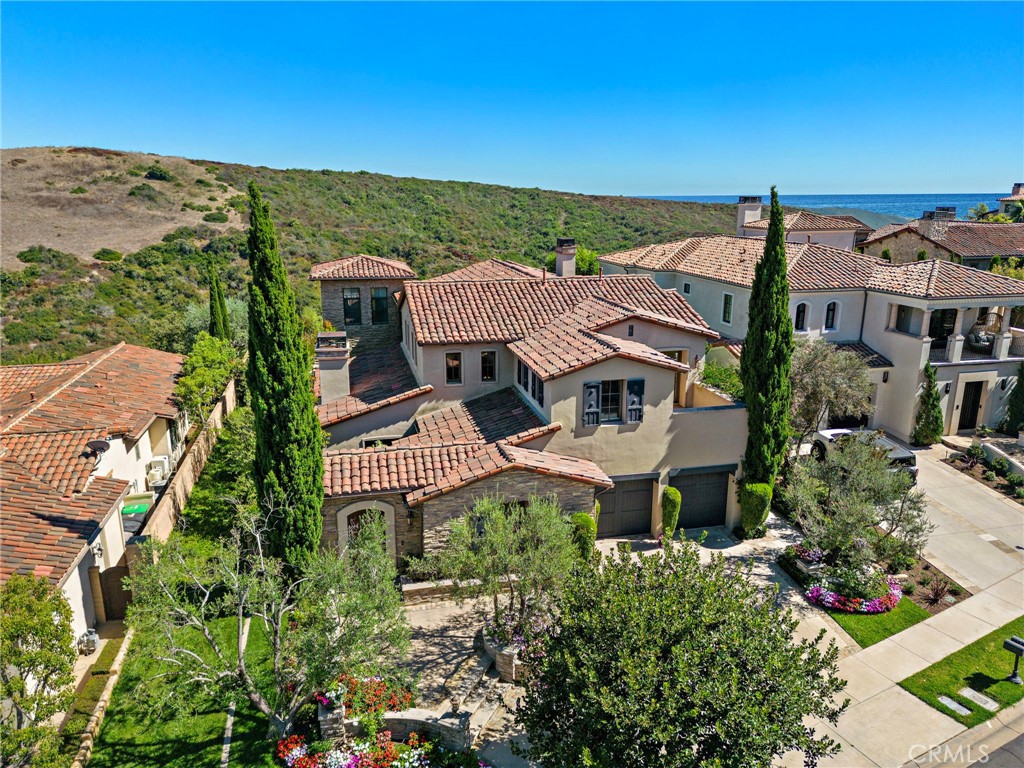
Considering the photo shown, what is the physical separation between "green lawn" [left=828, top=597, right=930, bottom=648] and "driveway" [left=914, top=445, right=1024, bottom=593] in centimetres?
255

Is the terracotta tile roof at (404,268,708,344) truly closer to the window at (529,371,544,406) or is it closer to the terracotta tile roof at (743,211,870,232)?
the window at (529,371,544,406)

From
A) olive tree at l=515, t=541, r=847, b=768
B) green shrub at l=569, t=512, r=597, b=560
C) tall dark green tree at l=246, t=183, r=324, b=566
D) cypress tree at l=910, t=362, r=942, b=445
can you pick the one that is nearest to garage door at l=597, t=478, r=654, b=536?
green shrub at l=569, t=512, r=597, b=560

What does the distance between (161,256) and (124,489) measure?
4834 cm

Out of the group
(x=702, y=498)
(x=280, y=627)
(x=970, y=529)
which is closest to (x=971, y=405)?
(x=970, y=529)

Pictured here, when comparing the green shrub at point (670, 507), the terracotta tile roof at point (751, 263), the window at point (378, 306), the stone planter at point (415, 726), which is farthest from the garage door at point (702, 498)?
the window at point (378, 306)

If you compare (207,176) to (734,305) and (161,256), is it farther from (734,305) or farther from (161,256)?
A: (734,305)

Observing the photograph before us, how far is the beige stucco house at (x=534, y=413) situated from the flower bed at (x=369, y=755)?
5885 mm

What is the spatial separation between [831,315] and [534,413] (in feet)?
58.7

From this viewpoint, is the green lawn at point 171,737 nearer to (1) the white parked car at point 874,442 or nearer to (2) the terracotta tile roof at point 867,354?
(1) the white parked car at point 874,442

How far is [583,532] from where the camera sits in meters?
18.6

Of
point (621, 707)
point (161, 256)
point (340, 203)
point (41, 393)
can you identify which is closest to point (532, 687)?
point (621, 707)

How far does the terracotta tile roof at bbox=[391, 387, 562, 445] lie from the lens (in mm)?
21031

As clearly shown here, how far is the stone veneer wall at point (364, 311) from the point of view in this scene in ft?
107

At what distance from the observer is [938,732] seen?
14008mm
